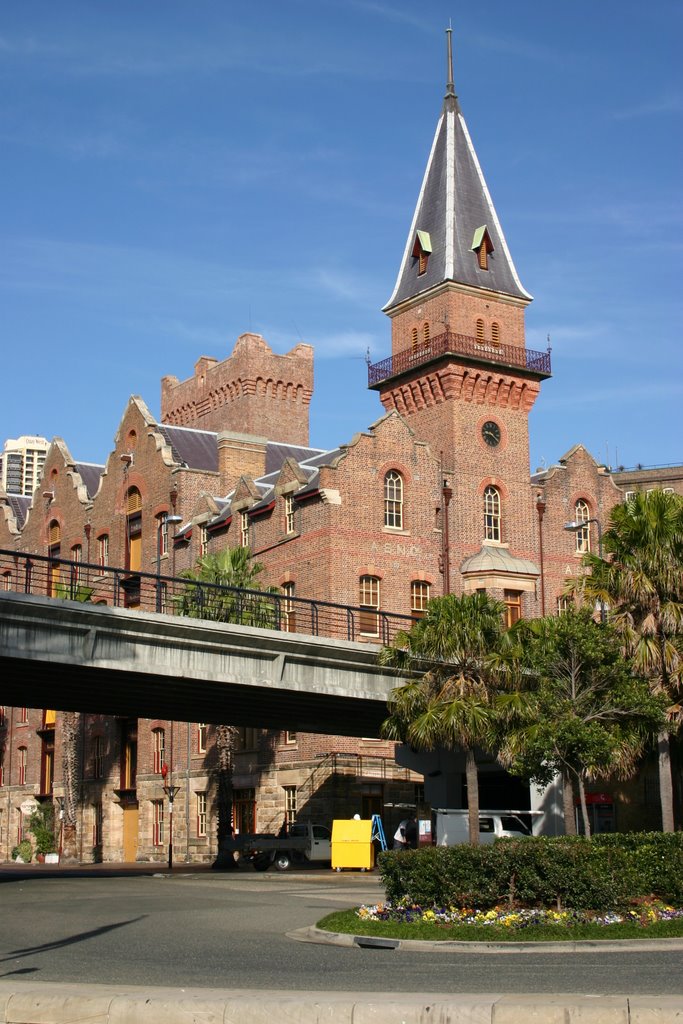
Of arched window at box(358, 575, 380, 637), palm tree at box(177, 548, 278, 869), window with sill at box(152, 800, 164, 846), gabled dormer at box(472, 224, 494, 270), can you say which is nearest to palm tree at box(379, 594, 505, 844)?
palm tree at box(177, 548, 278, 869)

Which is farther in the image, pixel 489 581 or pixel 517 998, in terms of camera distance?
pixel 489 581

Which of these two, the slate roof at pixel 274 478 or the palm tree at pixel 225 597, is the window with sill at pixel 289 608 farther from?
the slate roof at pixel 274 478

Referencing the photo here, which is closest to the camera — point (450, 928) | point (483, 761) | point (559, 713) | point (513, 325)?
point (450, 928)

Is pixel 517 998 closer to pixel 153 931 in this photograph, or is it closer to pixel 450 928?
pixel 450 928

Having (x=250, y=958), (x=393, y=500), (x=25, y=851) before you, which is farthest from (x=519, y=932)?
(x=25, y=851)

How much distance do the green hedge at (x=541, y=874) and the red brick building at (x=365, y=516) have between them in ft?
82.1

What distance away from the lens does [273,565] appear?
54156 millimetres

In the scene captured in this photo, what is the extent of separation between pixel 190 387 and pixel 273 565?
1241 inches

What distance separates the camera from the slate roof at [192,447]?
211ft

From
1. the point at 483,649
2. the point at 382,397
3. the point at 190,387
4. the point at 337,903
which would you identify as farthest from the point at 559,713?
the point at 190,387

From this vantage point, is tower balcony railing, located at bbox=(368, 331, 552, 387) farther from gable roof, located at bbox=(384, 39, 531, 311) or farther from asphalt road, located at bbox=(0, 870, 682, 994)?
asphalt road, located at bbox=(0, 870, 682, 994)

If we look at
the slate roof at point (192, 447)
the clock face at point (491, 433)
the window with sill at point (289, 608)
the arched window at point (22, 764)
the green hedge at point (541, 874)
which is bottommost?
the green hedge at point (541, 874)

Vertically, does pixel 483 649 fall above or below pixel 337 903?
above

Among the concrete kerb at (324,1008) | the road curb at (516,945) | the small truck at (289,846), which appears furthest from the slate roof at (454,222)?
the concrete kerb at (324,1008)
